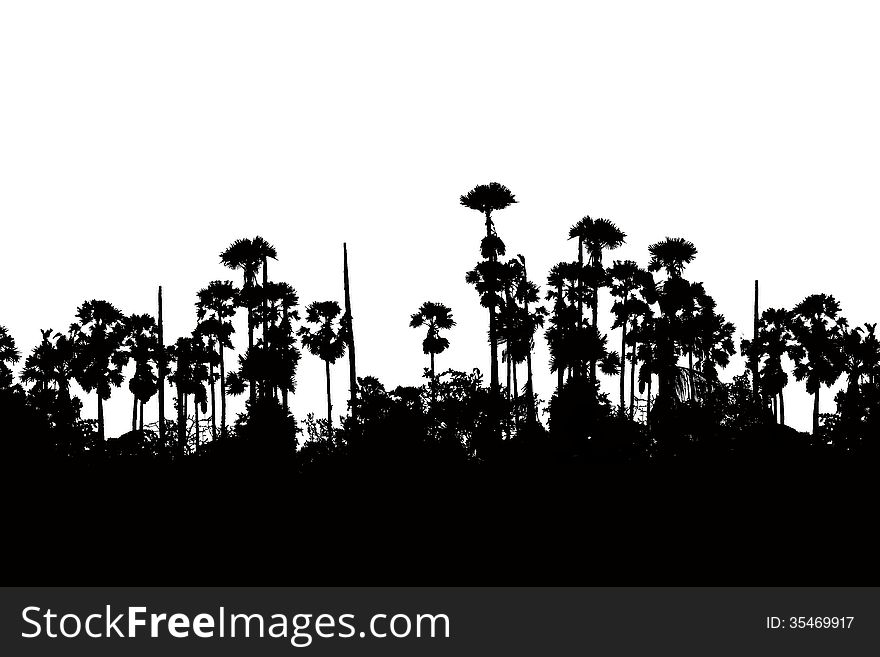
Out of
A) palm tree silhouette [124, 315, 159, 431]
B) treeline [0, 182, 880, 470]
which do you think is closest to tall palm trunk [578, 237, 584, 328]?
treeline [0, 182, 880, 470]

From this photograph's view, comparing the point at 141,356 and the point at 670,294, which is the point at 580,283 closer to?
the point at 670,294

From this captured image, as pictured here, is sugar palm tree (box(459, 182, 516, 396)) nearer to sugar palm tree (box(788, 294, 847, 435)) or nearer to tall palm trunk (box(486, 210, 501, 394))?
tall palm trunk (box(486, 210, 501, 394))

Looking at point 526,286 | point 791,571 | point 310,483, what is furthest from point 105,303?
point 791,571

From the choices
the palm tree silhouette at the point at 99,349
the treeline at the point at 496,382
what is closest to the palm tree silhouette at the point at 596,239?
the treeline at the point at 496,382

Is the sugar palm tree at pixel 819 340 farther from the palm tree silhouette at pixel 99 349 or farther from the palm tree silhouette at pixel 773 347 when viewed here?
the palm tree silhouette at pixel 99 349

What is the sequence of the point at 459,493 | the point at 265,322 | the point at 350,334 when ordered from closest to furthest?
the point at 459,493, the point at 350,334, the point at 265,322

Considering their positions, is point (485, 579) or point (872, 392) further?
point (872, 392)

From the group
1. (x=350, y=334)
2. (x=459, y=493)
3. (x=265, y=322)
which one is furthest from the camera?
(x=265, y=322)

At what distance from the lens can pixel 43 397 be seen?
3856 cm

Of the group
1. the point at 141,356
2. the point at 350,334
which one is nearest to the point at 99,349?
the point at 141,356

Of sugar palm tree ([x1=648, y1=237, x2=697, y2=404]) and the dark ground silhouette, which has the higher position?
sugar palm tree ([x1=648, y1=237, x2=697, y2=404])

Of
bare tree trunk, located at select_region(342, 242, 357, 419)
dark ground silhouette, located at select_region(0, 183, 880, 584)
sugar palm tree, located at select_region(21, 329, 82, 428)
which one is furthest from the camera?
sugar palm tree, located at select_region(21, 329, 82, 428)
